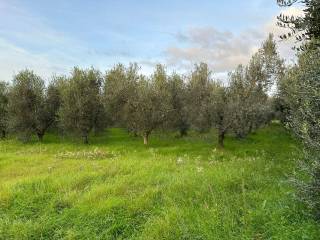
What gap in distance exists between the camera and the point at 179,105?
1823 inches

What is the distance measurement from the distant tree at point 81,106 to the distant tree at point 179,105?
27.7ft

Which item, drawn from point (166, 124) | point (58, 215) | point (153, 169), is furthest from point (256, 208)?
point (166, 124)

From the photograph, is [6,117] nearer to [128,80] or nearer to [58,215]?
[128,80]

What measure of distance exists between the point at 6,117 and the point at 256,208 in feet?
135

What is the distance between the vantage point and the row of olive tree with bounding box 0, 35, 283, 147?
36.4 m

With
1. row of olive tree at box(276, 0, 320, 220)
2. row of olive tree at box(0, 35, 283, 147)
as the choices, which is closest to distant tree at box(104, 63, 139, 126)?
row of olive tree at box(0, 35, 283, 147)

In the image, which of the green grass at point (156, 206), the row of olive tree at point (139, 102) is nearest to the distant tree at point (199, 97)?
the row of olive tree at point (139, 102)

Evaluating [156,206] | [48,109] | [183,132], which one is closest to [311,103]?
[156,206]

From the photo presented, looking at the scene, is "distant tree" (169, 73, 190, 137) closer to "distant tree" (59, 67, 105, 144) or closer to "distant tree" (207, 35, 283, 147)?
"distant tree" (207, 35, 283, 147)

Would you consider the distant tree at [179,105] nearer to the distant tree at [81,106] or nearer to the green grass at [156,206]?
the distant tree at [81,106]

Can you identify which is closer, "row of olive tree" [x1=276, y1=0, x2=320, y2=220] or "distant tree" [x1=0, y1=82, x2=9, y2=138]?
"row of olive tree" [x1=276, y1=0, x2=320, y2=220]

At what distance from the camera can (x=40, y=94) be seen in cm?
4384

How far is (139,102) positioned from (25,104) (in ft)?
45.0

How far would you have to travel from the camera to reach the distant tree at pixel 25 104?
137ft
